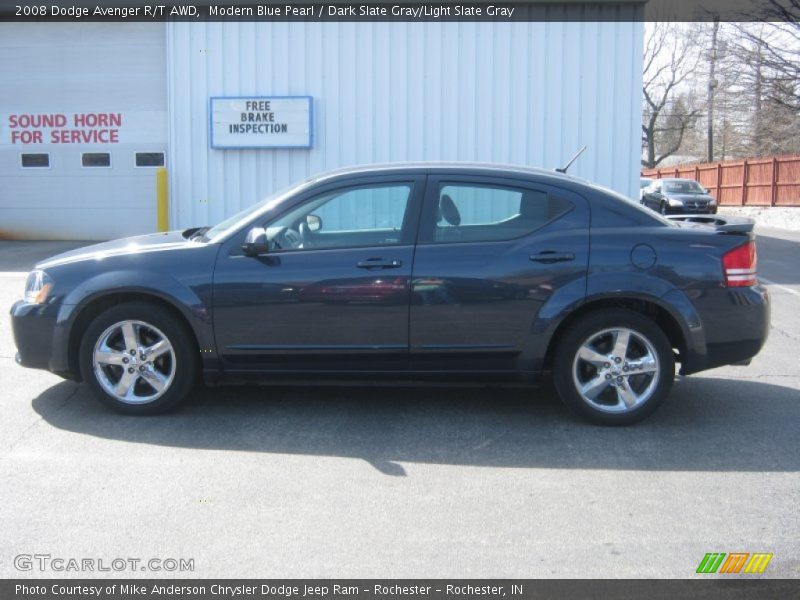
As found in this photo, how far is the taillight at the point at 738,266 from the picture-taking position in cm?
522

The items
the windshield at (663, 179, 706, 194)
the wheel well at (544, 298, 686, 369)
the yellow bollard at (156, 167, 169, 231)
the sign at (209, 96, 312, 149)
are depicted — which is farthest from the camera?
the windshield at (663, 179, 706, 194)

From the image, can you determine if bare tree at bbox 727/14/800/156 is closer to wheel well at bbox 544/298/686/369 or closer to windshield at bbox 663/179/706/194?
windshield at bbox 663/179/706/194

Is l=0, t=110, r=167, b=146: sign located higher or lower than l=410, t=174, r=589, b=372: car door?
higher

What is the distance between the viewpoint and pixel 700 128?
196 ft

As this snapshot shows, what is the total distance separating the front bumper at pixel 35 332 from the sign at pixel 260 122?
35.1 ft

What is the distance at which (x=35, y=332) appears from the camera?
5371 mm

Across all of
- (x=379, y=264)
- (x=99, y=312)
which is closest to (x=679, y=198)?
(x=379, y=264)

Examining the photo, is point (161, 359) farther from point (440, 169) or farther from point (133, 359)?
point (440, 169)

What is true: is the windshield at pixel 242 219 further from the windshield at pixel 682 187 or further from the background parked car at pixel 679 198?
the windshield at pixel 682 187

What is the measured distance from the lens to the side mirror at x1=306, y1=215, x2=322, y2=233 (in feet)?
17.8

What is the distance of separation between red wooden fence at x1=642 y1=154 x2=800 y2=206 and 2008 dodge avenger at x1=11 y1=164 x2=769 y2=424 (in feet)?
87.3

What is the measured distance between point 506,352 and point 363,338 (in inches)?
35.2

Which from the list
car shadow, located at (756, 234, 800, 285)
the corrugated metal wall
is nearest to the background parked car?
car shadow, located at (756, 234, 800, 285)

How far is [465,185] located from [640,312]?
1.38 meters
